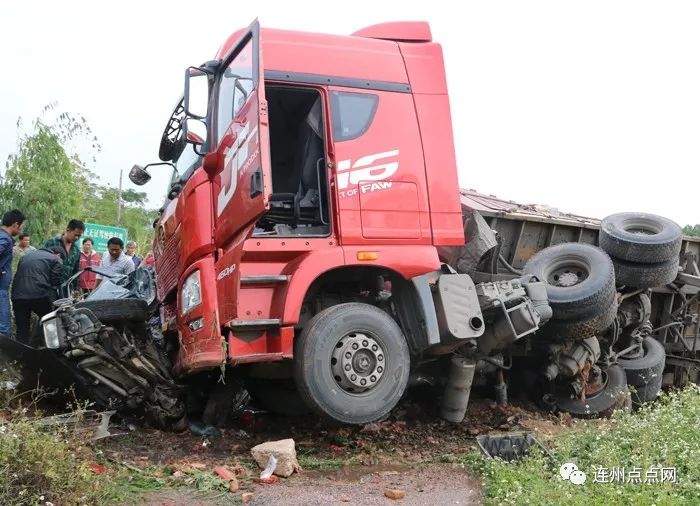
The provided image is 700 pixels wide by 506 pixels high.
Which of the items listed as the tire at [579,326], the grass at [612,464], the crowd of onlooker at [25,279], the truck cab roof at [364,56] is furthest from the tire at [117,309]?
the tire at [579,326]

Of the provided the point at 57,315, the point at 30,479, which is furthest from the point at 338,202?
the point at 30,479

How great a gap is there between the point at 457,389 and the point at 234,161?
8.52 ft

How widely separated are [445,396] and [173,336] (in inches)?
87.3

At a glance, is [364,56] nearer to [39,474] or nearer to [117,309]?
[117,309]

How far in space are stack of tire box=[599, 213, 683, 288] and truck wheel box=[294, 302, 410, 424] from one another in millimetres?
2736

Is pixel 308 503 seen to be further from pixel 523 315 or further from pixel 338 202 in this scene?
pixel 523 315

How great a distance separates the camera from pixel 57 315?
15.5ft

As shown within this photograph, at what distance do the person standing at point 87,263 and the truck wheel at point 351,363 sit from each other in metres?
3.29

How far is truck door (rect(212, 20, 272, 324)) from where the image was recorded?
3994 mm

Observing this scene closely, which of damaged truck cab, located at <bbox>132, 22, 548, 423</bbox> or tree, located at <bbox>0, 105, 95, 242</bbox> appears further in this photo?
tree, located at <bbox>0, 105, 95, 242</bbox>

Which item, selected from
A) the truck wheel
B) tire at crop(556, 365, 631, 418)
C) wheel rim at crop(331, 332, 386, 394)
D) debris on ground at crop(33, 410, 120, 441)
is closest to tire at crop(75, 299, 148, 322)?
debris on ground at crop(33, 410, 120, 441)

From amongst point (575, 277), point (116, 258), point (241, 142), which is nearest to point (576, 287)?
point (575, 277)

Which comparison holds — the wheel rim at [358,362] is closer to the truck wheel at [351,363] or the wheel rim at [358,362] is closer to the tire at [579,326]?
the truck wheel at [351,363]

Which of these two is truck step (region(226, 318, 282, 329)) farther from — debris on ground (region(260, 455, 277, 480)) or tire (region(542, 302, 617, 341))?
tire (region(542, 302, 617, 341))
